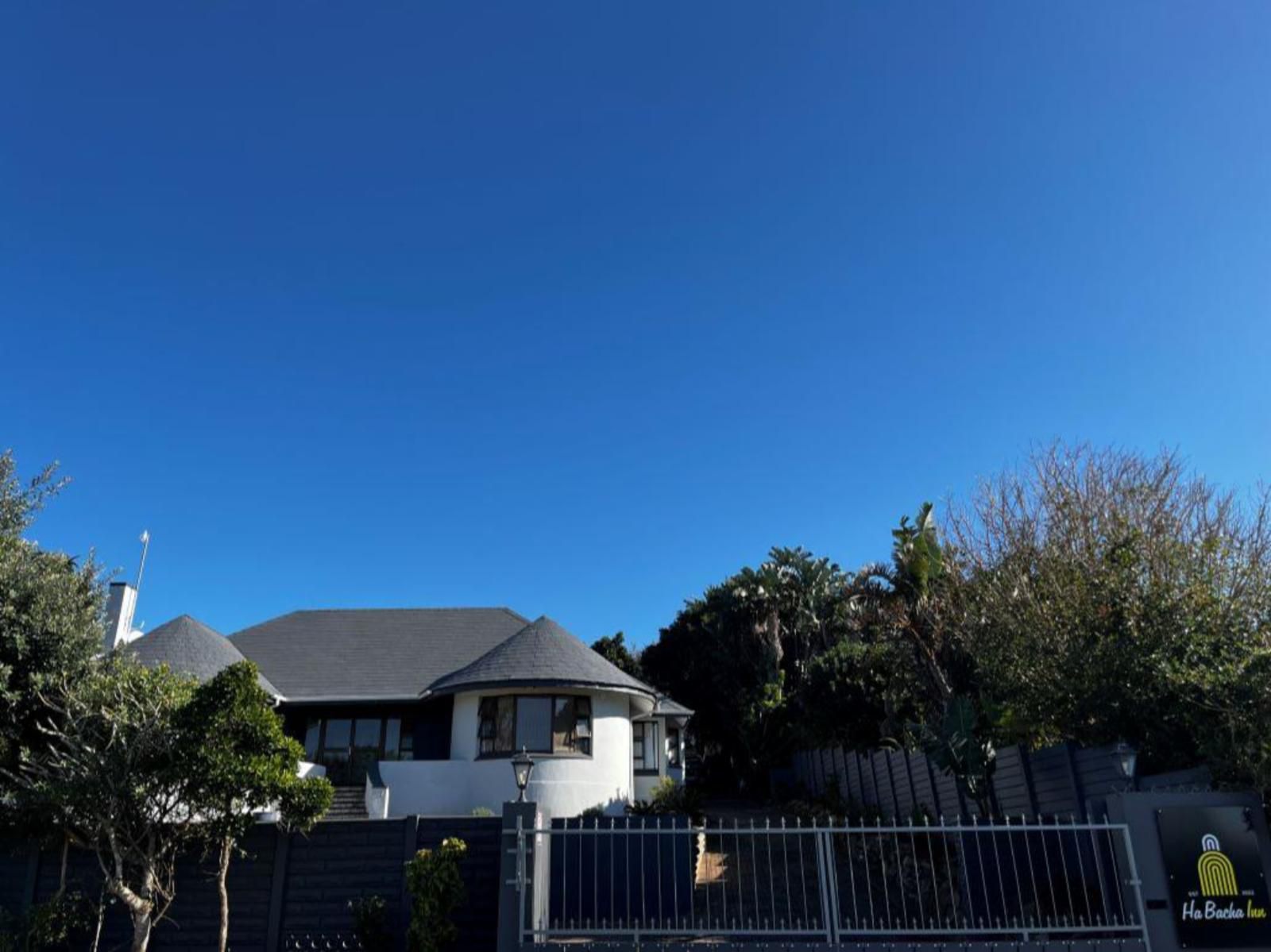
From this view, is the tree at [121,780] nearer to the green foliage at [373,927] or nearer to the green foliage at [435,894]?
the green foliage at [373,927]

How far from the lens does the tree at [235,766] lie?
9.73 metres

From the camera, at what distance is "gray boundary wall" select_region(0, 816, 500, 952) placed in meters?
10.5

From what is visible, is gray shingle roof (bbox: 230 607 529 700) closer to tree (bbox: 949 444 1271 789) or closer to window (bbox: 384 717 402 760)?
window (bbox: 384 717 402 760)

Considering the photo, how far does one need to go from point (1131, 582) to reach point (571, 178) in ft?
36.4

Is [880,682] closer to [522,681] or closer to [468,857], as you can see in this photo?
[522,681]

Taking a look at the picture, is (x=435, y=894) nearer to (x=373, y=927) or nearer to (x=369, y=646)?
(x=373, y=927)

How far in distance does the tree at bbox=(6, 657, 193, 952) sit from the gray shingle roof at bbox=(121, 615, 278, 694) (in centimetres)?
895

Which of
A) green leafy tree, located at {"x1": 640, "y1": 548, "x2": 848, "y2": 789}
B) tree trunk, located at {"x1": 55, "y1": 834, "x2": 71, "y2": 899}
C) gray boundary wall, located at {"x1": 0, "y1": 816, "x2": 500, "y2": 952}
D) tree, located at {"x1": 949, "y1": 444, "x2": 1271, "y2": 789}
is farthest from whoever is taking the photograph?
green leafy tree, located at {"x1": 640, "y1": 548, "x2": 848, "y2": 789}

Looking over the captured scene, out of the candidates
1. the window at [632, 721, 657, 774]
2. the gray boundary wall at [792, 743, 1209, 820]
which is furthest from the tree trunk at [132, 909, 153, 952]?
the window at [632, 721, 657, 774]

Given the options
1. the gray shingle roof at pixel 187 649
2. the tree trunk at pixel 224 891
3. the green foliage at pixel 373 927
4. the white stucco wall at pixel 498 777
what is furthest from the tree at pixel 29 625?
the white stucco wall at pixel 498 777

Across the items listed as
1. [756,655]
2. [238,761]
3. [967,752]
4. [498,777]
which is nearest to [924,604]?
[967,752]

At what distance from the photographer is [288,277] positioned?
48.0 ft

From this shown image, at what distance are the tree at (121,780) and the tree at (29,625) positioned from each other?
225mm

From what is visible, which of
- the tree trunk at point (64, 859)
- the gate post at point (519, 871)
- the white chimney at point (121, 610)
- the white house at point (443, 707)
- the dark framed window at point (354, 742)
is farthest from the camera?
the dark framed window at point (354, 742)
